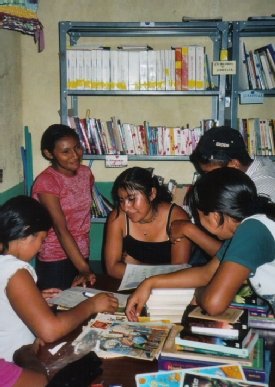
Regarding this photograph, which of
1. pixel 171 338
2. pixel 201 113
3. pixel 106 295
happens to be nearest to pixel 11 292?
pixel 106 295

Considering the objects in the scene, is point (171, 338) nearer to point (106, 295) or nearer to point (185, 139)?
point (106, 295)

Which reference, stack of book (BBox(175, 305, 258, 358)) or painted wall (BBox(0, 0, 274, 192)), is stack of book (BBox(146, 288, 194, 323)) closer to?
stack of book (BBox(175, 305, 258, 358))

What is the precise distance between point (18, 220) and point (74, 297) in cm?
43

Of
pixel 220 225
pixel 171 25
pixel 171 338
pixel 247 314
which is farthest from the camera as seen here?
pixel 171 25

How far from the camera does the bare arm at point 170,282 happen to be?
1.59m

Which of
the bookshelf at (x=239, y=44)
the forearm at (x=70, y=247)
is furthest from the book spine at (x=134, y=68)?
the forearm at (x=70, y=247)

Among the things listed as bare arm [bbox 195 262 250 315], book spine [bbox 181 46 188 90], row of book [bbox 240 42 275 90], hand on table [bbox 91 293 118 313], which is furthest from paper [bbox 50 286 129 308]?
row of book [bbox 240 42 275 90]

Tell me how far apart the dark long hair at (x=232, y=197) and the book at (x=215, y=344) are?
0.46m

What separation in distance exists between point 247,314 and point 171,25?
245 centimetres

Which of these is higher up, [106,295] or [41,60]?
[41,60]

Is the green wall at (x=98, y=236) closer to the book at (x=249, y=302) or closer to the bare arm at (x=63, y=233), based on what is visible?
the bare arm at (x=63, y=233)

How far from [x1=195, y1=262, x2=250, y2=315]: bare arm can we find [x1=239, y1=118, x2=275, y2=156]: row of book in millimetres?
2135

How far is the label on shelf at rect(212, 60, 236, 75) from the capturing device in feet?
10.4

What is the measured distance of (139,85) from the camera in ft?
11.0
